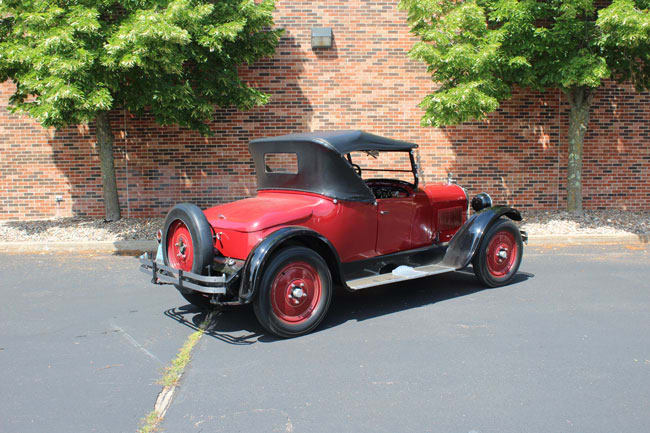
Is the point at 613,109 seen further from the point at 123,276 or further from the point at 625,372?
the point at 123,276

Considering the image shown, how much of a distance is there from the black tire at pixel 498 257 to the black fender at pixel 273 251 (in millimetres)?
1931

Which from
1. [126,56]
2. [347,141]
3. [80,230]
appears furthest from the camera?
[80,230]

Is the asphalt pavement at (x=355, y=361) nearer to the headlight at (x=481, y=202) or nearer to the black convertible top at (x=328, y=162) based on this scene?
the headlight at (x=481, y=202)

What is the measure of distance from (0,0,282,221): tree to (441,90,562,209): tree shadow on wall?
14.3 feet

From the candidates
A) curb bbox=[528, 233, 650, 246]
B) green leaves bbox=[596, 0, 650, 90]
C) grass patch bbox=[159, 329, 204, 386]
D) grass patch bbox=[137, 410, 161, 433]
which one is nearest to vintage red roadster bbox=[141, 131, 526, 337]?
grass patch bbox=[159, 329, 204, 386]

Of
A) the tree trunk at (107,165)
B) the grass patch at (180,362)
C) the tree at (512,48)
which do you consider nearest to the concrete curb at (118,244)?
the tree trunk at (107,165)

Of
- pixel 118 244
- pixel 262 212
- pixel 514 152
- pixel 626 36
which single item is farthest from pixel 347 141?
pixel 514 152

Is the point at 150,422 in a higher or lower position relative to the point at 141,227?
lower

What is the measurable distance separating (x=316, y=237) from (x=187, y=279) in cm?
121

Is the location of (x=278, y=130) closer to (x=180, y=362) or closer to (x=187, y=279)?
(x=187, y=279)

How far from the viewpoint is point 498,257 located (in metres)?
6.36

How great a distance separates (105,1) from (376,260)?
6.01 m

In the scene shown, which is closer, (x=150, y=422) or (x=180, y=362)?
(x=150, y=422)

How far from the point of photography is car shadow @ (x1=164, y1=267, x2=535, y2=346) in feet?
16.3
